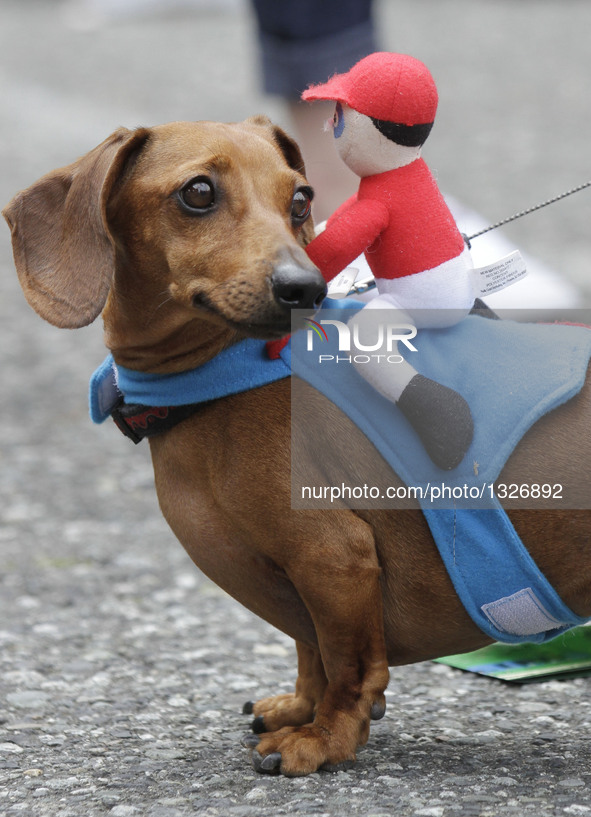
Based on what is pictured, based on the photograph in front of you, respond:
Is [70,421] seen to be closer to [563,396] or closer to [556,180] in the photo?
[563,396]

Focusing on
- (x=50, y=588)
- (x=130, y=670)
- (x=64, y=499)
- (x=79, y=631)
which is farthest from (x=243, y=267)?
(x=64, y=499)

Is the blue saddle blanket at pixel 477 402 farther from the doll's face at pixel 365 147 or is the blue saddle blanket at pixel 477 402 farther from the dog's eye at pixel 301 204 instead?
the doll's face at pixel 365 147

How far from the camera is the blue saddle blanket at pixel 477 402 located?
231 cm

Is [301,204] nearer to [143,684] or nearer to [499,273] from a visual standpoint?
[499,273]

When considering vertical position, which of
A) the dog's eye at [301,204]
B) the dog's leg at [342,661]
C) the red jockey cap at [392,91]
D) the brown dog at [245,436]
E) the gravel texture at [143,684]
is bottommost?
the gravel texture at [143,684]

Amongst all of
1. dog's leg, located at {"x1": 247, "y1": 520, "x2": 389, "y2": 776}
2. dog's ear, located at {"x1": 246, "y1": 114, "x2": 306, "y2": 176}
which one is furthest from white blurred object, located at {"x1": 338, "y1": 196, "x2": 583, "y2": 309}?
dog's leg, located at {"x1": 247, "y1": 520, "x2": 389, "y2": 776}

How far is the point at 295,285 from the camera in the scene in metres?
2.05

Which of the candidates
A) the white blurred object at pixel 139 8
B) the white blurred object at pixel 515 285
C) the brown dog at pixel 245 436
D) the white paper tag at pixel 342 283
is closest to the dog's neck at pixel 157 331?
the brown dog at pixel 245 436

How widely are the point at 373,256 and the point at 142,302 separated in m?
0.51

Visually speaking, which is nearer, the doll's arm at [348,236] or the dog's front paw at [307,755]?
the doll's arm at [348,236]

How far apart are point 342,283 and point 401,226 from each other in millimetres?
244

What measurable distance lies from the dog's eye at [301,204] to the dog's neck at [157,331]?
280mm

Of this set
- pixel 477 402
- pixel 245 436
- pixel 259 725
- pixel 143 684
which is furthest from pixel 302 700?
pixel 477 402

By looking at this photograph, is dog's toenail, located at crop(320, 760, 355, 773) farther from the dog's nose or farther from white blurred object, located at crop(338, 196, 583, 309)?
white blurred object, located at crop(338, 196, 583, 309)
